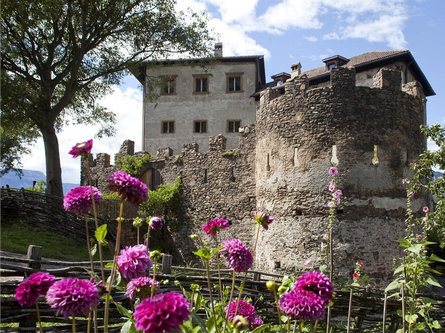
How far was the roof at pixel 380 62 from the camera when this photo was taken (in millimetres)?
25328

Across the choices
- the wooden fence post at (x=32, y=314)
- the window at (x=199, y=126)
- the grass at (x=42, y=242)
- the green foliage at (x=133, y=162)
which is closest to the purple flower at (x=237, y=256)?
the wooden fence post at (x=32, y=314)

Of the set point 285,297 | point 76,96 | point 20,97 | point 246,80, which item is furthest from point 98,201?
point 246,80

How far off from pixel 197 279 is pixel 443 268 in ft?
41.4

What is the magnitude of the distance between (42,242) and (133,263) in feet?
42.3

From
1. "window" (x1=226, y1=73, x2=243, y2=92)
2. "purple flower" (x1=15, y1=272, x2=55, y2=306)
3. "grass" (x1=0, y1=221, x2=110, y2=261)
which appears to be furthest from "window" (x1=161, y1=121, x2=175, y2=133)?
"purple flower" (x1=15, y1=272, x2=55, y2=306)

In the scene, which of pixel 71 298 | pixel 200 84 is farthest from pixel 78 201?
pixel 200 84

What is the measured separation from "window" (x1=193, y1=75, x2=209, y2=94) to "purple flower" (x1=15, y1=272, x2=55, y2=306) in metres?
28.5

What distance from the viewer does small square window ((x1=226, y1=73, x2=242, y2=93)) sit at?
30.1 metres

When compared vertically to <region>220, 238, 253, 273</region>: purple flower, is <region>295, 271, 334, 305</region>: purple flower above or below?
below

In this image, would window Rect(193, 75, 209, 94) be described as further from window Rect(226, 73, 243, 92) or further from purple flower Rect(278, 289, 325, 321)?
purple flower Rect(278, 289, 325, 321)

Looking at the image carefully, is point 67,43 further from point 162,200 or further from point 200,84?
point 200,84

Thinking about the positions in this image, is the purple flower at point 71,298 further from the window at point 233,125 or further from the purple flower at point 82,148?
the window at point 233,125

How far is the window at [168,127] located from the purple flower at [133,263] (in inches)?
1092

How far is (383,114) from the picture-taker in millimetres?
13211
